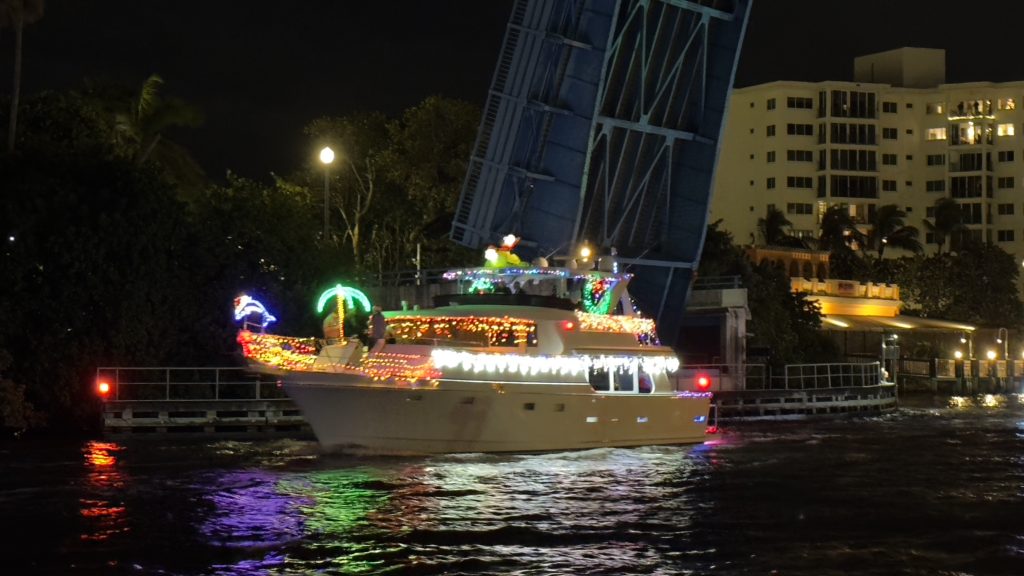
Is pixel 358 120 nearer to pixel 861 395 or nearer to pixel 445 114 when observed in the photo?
pixel 445 114

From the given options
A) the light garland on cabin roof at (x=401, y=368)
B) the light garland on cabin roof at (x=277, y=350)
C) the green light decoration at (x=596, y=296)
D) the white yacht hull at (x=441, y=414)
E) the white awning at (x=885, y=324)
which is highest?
the white awning at (x=885, y=324)

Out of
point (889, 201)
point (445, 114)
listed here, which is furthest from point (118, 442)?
point (889, 201)

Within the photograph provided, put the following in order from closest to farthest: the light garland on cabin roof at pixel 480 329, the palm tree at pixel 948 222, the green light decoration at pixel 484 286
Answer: the light garland on cabin roof at pixel 480 329 < the green light decoration at pixel 484 286 < the palm tree at pixel 948 222

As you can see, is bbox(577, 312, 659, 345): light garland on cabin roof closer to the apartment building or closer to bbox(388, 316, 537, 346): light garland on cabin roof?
bbox(388, 316, 537, 346): light garland on cabin roof

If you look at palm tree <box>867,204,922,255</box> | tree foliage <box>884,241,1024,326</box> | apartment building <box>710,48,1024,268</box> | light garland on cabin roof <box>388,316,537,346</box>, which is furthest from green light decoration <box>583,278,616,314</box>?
apartment building <box>710,48,1024,268</box>

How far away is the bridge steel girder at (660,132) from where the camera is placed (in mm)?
37156

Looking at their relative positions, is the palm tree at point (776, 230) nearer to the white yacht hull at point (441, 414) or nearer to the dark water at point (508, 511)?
the dark water at point (508, 511)

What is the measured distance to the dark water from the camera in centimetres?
1638

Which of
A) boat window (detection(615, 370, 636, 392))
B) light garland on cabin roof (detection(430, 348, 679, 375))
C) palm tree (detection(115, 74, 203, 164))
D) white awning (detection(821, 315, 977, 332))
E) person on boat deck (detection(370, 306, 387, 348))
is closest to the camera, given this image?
light garland on cabin roof (detection(430, 348, 679, 375))

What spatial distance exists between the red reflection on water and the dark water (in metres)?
0.04

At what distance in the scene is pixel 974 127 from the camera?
10719 centimetres

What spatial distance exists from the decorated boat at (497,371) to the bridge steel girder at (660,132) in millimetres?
9653

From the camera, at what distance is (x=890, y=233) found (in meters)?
96.1

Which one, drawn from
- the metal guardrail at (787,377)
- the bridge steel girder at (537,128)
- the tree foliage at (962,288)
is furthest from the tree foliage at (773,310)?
the tree foliage at (962,288)
